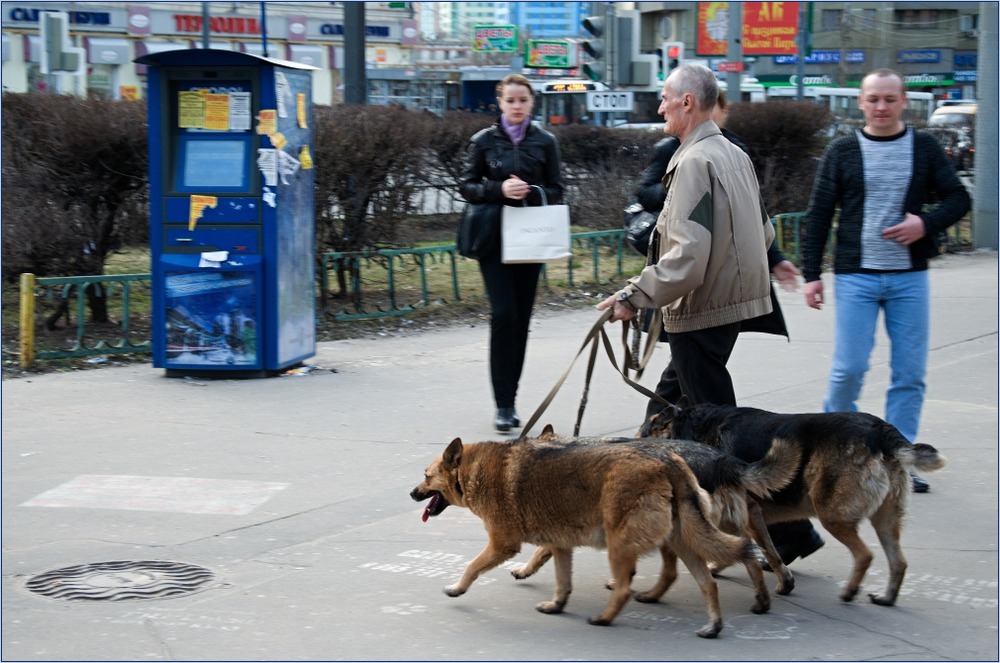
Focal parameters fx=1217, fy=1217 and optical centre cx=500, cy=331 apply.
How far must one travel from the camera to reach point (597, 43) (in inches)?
607

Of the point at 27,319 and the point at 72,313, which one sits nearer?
the point at 27,319

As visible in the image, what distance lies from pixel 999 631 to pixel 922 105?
4977 cm

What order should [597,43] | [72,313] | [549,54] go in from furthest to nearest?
[549,54] → [597,43] → [72,313]

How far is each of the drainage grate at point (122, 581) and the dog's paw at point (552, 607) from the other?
127cm

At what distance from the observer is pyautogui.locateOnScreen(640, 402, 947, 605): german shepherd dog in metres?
4.28

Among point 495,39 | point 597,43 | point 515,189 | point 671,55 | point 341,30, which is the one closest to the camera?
point 515,189

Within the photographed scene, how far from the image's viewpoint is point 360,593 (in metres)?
4.51

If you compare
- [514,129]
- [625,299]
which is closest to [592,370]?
[625,299]

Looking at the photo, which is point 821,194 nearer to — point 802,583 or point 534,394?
point 802,583

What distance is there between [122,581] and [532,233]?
3223 mm

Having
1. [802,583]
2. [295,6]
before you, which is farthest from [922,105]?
[802,583]

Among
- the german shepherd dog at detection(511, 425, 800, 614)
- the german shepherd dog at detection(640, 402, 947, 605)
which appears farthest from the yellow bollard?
the german shepherd dog at detection(640, 402, 947, 605)

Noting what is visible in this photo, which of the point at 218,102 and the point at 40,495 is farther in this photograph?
the point at 218,102

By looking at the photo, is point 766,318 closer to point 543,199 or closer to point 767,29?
point 543,199
